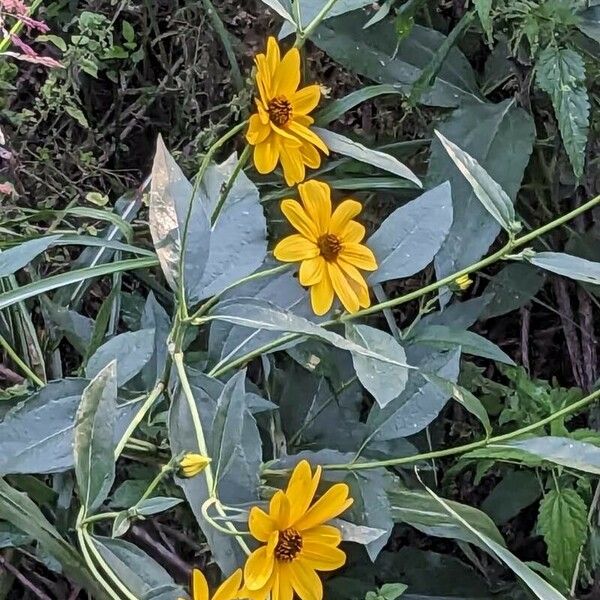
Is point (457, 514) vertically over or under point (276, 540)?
under

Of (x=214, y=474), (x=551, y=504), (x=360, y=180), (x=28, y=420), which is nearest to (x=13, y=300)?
(x=28, y=420)

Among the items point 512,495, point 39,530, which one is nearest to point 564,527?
point 512,495

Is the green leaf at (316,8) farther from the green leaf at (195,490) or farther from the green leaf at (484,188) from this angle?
the green leaf at (195,490)

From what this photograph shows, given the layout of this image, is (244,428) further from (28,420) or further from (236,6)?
(236,6)

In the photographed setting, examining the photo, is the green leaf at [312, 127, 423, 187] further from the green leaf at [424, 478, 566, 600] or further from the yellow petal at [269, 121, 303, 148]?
the green leaf at [424, 478, 566, 600]

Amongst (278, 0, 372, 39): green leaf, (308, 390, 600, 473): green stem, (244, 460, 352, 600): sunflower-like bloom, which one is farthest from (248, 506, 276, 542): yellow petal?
(278, 0, 372, 39): green leaf

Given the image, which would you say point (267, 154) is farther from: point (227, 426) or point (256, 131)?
point (227, 426)
